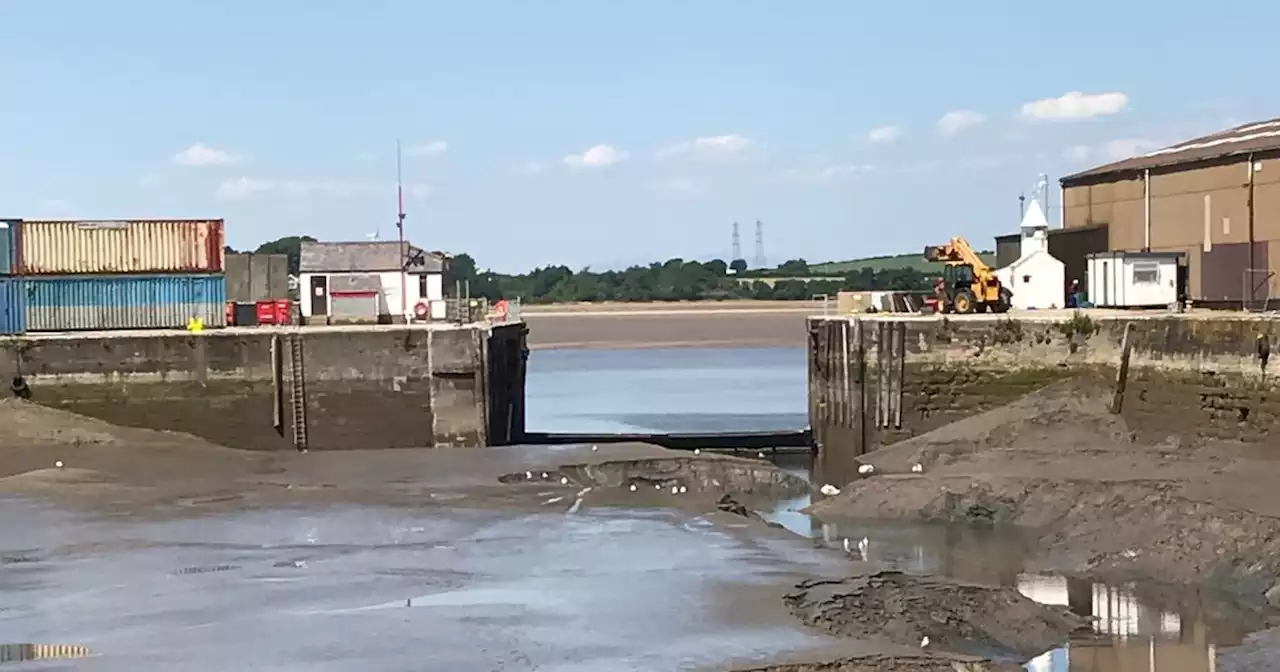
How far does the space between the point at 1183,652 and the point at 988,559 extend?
5933 millimetres

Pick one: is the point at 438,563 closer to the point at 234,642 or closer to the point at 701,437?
the point at 234,642

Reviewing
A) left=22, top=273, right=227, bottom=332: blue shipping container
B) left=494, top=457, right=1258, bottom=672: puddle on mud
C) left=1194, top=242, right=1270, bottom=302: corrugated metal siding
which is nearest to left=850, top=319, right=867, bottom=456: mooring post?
left=494, top=457, right=1258, bottom=672: puddle on mud

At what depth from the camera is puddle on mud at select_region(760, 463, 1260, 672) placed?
1697cm

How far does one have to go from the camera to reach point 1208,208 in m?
43.2

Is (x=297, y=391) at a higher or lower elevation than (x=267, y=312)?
lower

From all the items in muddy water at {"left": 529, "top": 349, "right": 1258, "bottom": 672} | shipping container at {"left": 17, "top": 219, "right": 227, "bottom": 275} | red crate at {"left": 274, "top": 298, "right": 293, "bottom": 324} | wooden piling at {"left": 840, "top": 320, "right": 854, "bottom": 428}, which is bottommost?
muddy water at {"left": 529, "top": 349, "right": 1258, "bottom": 672}

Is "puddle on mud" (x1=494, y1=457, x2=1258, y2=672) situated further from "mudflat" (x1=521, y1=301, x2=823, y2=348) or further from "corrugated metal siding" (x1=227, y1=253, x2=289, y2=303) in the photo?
"mudflat" (x1=521, y1=301, x2=823, y2=348)

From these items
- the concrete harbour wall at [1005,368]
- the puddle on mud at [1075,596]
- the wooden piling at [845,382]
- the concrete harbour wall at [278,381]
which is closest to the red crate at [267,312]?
the concrete harbour wall at [278,381]

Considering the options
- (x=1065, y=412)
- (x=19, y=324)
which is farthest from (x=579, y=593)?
(x=19, y=324)

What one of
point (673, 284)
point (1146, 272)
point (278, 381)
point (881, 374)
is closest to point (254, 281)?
point (278, 381)

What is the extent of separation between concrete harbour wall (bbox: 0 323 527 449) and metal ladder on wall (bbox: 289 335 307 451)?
23mm

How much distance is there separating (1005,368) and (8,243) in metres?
25.2

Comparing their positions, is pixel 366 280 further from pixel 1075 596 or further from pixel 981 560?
pixel 1075 596

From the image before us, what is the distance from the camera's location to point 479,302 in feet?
154
